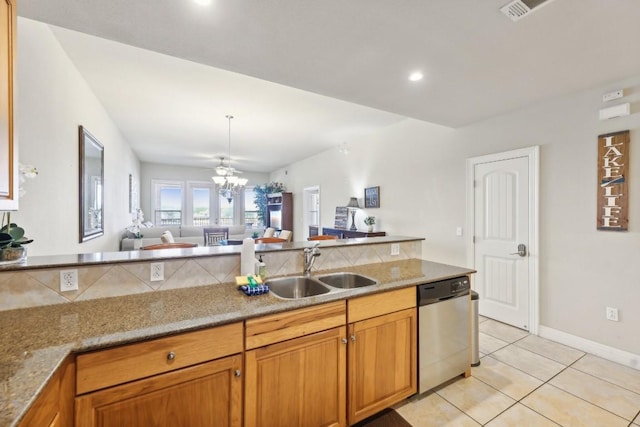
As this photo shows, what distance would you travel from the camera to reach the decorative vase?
4.51ft

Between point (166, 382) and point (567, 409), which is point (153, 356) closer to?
point (166, 382)

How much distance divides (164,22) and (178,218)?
7.65 m

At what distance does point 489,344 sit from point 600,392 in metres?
0.84

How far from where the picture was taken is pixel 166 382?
114 cm

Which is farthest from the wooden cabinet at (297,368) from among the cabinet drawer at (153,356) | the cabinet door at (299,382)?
the cabinet drawer at (153,356)

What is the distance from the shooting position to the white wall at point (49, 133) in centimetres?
184

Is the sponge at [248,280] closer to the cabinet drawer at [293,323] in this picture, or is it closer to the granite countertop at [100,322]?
the granite countertop at [100,322]

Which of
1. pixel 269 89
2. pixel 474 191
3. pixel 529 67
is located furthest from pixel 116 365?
pixel 474 191

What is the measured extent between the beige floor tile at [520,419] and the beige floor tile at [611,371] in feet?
3.11

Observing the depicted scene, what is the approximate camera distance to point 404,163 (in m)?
4.61

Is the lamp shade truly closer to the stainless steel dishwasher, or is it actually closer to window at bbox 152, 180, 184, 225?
the stainless steel dishwasher

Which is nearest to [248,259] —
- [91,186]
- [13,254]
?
[13,254]

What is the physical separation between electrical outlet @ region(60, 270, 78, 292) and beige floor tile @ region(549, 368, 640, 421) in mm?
3376

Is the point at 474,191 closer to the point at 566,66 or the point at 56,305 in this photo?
the point at 566,66
